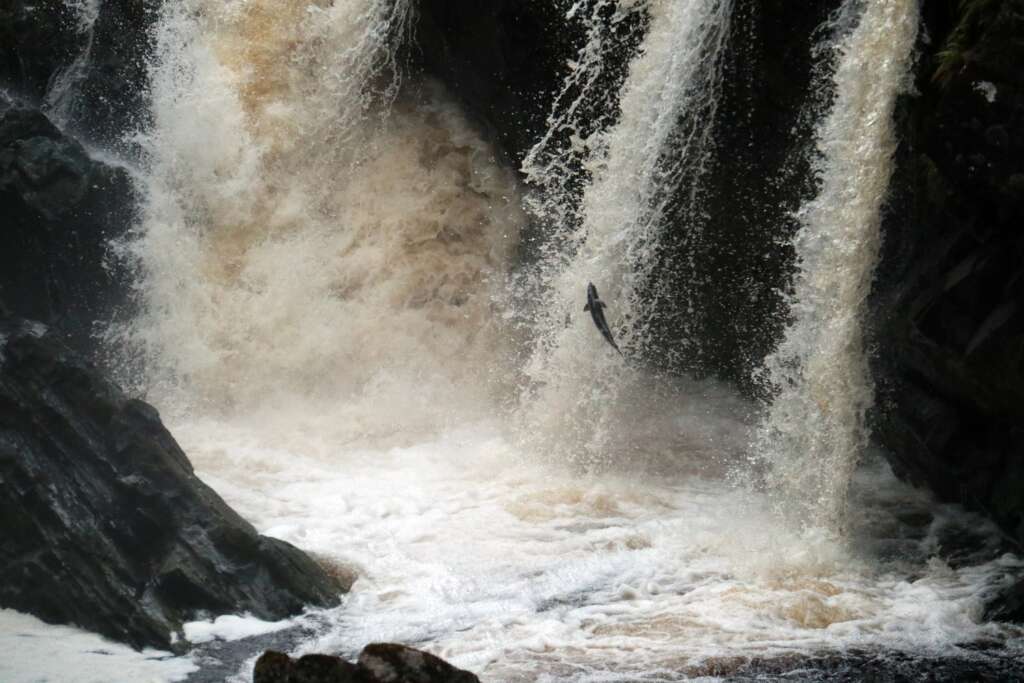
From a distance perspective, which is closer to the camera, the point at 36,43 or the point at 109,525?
the point at 109,525

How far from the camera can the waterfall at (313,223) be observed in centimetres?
1070

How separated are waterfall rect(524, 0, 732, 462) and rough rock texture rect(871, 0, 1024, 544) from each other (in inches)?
85.4

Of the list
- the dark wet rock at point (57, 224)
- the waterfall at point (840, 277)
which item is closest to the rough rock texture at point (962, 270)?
the waterfall at point (840, 277)

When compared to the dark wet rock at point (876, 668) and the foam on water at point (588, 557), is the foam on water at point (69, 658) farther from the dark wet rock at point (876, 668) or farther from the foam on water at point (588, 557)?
the dark wet rock at point (876, 668)

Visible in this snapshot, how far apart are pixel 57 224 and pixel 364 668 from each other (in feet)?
24.2

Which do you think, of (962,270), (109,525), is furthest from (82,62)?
(962,270)

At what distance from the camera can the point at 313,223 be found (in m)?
11.4

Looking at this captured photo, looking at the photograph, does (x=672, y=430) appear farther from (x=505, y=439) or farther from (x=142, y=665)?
(x=142, y=665)

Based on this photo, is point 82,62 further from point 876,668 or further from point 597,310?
point 876,668

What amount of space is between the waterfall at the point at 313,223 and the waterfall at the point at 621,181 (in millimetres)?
1253

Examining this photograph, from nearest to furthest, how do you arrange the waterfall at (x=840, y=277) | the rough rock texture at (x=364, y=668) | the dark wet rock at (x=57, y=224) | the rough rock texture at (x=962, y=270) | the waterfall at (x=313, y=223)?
the rough rock texture at (x=364, y=668) < the rough rock texture at (x=962, y=270) < the waterfall at (x=840, y=277) < the dark wet rock at (x=57, y=224) < the waterfall at (x=313, y=223)

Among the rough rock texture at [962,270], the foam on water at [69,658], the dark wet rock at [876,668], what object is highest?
the rough rock texture at [962,270]

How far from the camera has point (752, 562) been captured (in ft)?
22.9

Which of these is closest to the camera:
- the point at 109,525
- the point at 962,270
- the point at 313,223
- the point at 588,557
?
the point at 109,525
